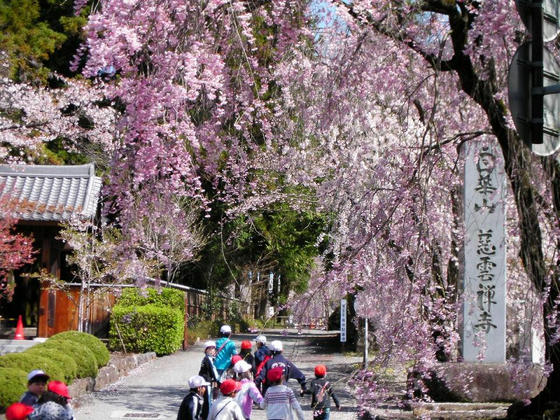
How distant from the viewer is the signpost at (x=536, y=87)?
4406mm

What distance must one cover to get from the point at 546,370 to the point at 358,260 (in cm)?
342

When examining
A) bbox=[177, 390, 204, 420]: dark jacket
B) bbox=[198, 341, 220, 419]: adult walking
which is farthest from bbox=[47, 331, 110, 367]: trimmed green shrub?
bbox=[177, 390, 204, 420]: dark jacket

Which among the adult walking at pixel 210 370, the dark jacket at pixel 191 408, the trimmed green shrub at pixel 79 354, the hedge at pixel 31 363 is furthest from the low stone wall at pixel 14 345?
the dark jacket at pixel 191 408

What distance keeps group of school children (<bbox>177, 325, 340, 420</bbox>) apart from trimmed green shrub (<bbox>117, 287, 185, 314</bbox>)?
9141 millimetres

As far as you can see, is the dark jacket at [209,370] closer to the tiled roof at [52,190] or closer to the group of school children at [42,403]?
the group of school children at [42,403]

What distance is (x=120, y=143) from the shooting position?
6.70m

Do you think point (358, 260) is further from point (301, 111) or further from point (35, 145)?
point (35, 145)

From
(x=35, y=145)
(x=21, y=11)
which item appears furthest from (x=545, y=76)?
(x=21, y=11)

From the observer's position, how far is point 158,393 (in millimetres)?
15430

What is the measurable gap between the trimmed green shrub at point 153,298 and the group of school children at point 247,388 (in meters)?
9.14

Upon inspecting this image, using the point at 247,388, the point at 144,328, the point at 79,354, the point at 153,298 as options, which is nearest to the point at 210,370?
the point at 247,388

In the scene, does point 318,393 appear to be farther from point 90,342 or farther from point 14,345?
point 14,345

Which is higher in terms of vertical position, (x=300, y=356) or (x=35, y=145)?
(x=35, y=145)

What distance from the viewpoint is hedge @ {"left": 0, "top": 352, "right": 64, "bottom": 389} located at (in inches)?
447
